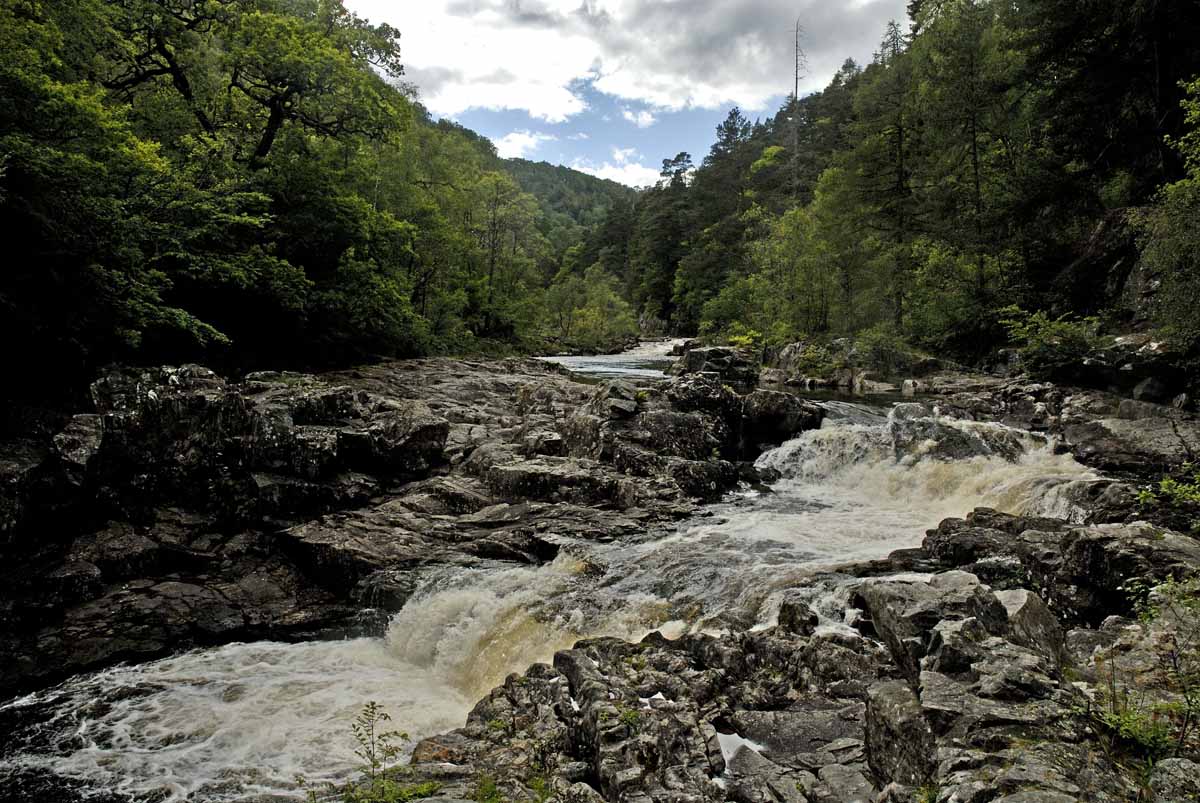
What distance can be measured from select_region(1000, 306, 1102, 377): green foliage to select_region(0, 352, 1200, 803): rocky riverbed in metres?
2.26

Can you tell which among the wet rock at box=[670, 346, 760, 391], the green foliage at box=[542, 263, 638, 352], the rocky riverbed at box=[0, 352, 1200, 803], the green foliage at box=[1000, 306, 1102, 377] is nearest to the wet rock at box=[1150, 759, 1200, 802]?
the rocky riverbed at box=[0, 352, 1200, 803]

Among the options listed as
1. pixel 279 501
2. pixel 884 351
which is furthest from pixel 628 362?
pixel 279 501

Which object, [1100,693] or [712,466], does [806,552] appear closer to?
[712,466]

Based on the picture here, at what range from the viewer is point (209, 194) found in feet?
51.8

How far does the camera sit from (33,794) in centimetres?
606

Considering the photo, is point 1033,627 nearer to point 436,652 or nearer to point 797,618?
point 797,618

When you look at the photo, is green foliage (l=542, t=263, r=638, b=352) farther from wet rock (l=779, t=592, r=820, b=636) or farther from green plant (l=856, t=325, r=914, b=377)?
wet rock (l=779, t=592, r=820, b=636)

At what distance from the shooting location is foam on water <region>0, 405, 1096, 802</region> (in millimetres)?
6590

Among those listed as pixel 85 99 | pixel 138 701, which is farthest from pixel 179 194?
pixel 138 701

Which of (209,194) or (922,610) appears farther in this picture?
(209,194)

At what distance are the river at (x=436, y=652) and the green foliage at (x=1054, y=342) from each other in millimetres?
6734

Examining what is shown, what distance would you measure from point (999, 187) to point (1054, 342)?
33.1 feet

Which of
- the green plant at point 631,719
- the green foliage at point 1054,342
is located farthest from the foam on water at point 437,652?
the green foliage at point 1054,342

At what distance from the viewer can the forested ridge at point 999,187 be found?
19469 millimetres
